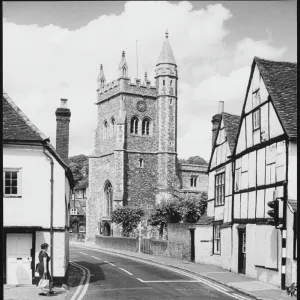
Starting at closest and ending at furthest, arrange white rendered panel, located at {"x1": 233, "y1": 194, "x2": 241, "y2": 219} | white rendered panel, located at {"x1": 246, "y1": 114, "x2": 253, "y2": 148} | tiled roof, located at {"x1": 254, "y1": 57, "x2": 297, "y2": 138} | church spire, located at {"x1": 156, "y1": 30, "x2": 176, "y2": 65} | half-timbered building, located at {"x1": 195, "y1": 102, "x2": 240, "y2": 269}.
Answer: tiled roof, located at {"x1": 254, "y1": 57, "x2": 297, "y2": 138}, white rendered panel, located at {"x1": 246, "y1": 114, "x2": 253, "y2": 148}, white rendered panel, located at {"x1": 233, "y1": 194, "x2": 241, "y2": 219}, half-timbered building, located at {"x1": 195, "y1": 102, "x2": 240, "y2": 269}, church spire, located at {"x1": 156, "y1": 30, "x2": 176, "y2": 65}

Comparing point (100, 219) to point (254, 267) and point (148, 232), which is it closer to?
point (148, 232)

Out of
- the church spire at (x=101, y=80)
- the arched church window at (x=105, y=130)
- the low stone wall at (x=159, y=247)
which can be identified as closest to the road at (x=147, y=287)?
the low stone wall at (x=159, y=247)

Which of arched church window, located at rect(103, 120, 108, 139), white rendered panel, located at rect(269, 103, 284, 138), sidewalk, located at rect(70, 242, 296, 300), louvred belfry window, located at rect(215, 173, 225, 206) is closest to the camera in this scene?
sidewalk, located at rect(70, 242, 296, 300)

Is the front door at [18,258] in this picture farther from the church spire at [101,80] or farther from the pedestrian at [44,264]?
the church spire at [101,80]

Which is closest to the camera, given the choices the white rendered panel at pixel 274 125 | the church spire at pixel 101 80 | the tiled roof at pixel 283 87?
the tiled roof at pixel 283 87

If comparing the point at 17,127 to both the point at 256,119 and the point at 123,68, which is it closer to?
the point at 256,119

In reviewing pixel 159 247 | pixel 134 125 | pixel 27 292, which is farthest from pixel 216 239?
pixel 134 125

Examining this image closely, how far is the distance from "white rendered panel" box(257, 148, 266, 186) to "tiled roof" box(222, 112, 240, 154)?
450cm

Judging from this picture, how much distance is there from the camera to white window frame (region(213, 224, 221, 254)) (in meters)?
30.1

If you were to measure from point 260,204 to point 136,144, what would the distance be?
5536cm

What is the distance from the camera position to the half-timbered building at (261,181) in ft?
68.9

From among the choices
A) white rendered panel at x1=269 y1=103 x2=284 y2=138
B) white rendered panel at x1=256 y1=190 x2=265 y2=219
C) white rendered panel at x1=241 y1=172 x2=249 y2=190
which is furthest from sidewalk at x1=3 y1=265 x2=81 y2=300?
white rendered panel at x1=269 y1=103 x2=284 y2=138

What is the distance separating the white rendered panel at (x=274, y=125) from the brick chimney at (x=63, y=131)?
29.9 ft

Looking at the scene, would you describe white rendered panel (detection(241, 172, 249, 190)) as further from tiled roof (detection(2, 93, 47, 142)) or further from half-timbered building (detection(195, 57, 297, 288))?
tiled roof (detection(2, 93, 47, 142))
